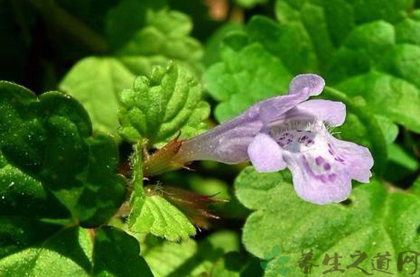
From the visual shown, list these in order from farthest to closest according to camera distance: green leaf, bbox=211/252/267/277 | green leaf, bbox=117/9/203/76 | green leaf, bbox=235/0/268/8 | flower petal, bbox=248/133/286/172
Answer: green leaf, bbox=235/0/268/8, green leaf, bbox=117/9/203/76, green leaf, bbox=211/252/267/277, flower petal, bbox=248/133/286/172

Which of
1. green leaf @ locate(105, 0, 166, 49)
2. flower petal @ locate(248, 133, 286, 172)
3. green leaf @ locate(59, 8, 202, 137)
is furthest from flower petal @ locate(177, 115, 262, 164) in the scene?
green leaf @ locate(105, 0, 166, 49)

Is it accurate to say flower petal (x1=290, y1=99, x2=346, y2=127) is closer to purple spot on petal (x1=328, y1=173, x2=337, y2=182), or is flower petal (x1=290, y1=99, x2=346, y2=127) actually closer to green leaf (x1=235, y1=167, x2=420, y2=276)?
purple spot on petal (x1=328, y1=173, x2=337, y2=182)

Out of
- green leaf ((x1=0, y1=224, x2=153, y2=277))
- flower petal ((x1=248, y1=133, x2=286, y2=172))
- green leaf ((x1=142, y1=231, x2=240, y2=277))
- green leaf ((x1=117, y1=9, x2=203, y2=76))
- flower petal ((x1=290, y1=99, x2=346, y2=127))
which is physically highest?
flower petal ((x1=248, y1=133, x2=286, y2=172))

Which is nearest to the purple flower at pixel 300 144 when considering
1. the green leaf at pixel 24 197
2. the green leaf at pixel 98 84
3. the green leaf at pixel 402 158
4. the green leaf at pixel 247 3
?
the green leaf at pixel 24 197

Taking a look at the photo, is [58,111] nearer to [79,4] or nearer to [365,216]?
[365,216]

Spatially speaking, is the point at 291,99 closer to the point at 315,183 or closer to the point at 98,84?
the point at 315,183

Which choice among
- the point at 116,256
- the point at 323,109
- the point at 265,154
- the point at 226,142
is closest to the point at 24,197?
the point at 116,256

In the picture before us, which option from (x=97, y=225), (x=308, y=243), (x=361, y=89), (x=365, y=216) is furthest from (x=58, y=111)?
(x=361, y=89)

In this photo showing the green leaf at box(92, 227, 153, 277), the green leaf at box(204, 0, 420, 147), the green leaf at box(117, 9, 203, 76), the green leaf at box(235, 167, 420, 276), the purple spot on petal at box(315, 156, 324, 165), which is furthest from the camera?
the green leaf at box(117, 9, 203, 76)
